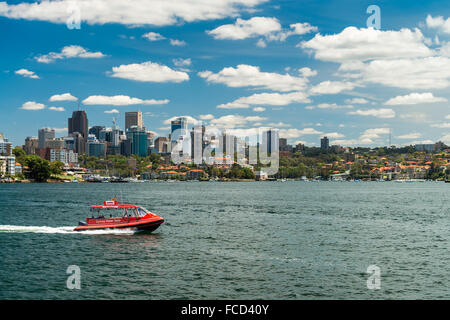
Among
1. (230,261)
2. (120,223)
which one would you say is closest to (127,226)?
(120,223)

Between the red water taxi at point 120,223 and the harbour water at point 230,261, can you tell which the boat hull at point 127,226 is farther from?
the harbour water at point 230,261

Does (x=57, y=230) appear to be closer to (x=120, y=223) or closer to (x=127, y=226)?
(x=120, y=223)

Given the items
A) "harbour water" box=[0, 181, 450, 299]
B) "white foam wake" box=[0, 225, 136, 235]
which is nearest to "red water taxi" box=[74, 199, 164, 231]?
"white foam wake" box=[0, 225, 136, 235]

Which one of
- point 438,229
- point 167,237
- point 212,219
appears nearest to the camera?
point 167,237

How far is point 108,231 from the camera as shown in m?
41.2

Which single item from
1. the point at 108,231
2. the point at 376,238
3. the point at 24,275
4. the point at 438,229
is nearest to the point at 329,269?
the point at 376,238

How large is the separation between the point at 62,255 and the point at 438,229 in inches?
1512

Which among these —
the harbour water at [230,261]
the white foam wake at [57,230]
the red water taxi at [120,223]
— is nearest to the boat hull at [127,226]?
the red water taxi at [120,223]

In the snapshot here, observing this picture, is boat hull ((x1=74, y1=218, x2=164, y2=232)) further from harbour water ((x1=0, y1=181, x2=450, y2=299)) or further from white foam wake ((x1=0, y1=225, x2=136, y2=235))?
harbour water ((x1=0, y1=181, x2=450, y2=299))
